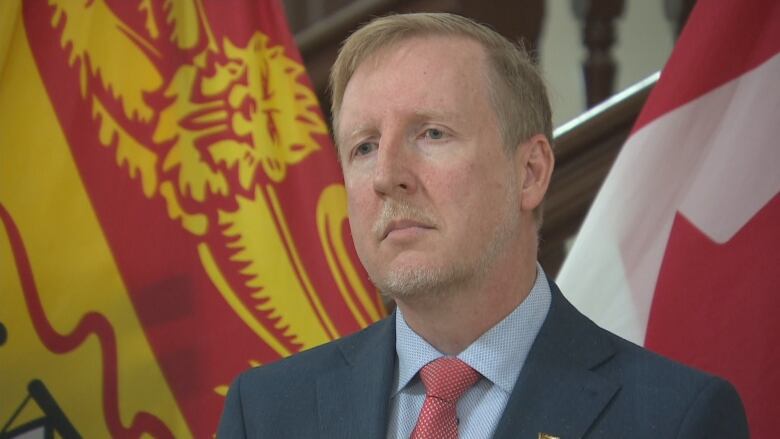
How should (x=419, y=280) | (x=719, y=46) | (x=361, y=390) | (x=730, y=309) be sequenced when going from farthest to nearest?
(x=719, y=46) < (x=730, y=309) < (x=361, y=390) < (x=419, y=280)

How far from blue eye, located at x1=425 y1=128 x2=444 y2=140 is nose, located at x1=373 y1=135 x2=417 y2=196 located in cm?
3

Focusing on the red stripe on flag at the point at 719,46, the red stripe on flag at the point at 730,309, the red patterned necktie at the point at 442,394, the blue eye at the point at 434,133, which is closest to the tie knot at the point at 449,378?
the red patterned necktie at the point at 442,394

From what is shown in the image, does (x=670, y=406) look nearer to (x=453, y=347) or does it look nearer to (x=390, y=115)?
(x=453, y=347)

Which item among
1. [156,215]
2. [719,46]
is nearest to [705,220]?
[719,46]

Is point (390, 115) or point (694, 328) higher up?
point (390, 115)

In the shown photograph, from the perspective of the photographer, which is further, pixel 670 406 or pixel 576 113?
pixel 576 113

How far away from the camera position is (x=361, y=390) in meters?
1.64

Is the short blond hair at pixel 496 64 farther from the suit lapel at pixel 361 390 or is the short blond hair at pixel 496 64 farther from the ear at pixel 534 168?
the suit lapel at pixel 361 390

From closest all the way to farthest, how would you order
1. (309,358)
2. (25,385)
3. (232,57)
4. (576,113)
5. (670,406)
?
(670,406) → (309,358) → (25,385) → (232,57) → (576,113)

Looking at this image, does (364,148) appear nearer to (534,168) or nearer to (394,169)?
(394,169)

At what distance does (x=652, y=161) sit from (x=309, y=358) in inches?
29.8

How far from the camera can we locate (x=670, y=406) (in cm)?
152

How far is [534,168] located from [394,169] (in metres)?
0.21

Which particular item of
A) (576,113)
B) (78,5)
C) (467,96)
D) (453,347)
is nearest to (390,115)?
(467,96)
